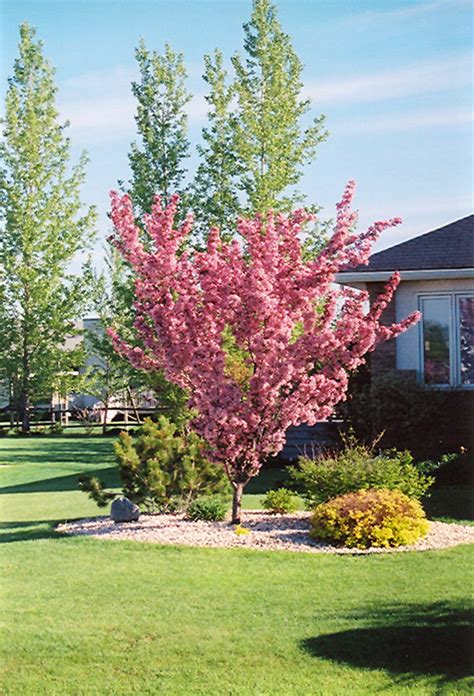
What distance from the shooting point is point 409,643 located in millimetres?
6617

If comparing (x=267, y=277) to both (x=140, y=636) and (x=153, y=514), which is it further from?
(x=140, y=636)

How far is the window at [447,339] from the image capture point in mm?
15383

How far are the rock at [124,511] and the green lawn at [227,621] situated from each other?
0.85 metres

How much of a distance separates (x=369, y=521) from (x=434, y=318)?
6249 millimetres

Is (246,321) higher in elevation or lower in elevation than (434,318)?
lower

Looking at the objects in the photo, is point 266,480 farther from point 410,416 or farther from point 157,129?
point 157,129

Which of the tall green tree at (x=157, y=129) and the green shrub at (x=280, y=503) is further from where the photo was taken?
the tall green tree at (x=157, y=129)

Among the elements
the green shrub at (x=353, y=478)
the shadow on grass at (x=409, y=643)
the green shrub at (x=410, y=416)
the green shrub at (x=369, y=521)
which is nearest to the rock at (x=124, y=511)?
the green shrub at (x=353, y=478)

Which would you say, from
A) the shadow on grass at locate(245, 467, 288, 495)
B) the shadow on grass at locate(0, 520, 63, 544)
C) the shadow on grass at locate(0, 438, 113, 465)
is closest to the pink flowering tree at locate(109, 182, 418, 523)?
the shadow on grass at locate(0, 520, 63, 544)

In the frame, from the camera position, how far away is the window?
15383 millimetres

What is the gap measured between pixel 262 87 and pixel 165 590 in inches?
790

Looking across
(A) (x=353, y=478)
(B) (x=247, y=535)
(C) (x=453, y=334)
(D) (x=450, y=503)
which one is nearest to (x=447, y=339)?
(C) (x=453, y=334)

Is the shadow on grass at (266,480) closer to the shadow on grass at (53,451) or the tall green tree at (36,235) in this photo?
the shadow on grass at (53,451)

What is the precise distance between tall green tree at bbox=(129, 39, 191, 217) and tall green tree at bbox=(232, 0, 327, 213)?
238 centimetres
